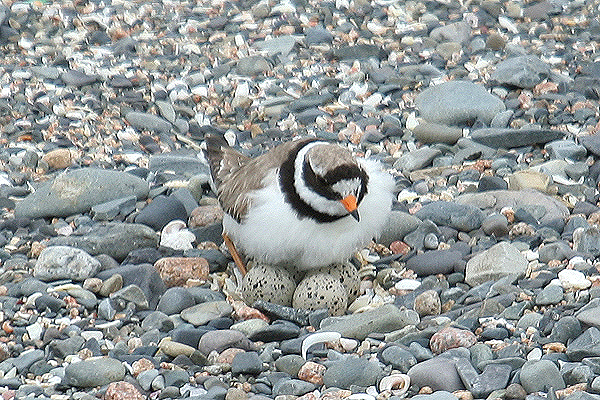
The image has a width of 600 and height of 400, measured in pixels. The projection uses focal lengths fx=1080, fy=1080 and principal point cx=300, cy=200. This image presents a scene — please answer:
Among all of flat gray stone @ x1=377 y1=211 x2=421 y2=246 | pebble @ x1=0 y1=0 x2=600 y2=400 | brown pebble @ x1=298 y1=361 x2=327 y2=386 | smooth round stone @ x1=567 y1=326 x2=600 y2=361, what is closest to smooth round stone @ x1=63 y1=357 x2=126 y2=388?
pebble @ x1=0 y1=0 x2=600 y2=400

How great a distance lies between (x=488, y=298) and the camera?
5.52 metres

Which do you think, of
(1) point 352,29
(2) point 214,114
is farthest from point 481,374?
(1) point 352,29

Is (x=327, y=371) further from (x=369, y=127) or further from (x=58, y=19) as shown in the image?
(x=58, y=19)

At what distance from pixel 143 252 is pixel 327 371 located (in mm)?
1829

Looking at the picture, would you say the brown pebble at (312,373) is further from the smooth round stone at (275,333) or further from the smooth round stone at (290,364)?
the smooth round stone at (275,333)

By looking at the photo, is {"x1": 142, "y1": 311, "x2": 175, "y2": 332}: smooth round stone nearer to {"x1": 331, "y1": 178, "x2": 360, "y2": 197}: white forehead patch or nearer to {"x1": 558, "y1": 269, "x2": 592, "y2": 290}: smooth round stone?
{"x1": 331, "y1": 178, "x2": 360, "y2": 197}: white forehead patch

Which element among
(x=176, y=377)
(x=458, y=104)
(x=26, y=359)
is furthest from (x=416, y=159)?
(x=26, y=359)

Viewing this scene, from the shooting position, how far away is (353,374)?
4.78m

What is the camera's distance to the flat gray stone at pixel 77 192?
22.3ft

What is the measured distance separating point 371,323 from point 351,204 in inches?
23.9

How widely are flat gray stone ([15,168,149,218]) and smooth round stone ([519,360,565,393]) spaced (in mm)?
3283

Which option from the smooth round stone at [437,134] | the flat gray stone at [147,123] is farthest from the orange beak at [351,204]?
the flat gray stone at [147,123]

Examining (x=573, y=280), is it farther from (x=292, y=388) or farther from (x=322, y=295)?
(x=292, y=388)

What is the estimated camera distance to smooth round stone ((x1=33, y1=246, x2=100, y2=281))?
5.89m
